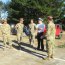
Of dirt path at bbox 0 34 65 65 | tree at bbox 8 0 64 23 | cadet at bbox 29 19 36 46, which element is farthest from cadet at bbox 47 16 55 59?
tree at bbox 8 0 64 23

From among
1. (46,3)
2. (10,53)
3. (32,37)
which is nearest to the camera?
(10,53)

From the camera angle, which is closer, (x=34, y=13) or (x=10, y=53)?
(x=10, y=53)

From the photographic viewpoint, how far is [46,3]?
152 ft

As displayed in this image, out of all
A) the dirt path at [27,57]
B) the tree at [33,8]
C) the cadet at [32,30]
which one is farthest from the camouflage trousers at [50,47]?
the tree at [33,8]

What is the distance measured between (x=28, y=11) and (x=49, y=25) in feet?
114

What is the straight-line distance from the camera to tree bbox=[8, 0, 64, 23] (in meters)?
44.8

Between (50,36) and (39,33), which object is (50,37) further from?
(39,33)

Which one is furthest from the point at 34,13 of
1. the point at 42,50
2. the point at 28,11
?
the point at 42,50

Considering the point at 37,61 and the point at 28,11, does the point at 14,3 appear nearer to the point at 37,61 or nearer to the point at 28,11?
the point at 28,11

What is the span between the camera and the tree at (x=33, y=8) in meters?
44.8

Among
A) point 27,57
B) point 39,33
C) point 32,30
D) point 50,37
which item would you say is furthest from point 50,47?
point 32,30

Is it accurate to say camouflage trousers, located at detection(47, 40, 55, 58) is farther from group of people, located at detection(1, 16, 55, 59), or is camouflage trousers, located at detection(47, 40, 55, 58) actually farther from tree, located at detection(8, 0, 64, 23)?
tree, located at detection(8, 0, 64, 23)

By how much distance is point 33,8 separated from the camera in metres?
45.2

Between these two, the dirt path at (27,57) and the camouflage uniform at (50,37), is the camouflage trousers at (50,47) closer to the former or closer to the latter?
the camouflage uniform at (50,37)
